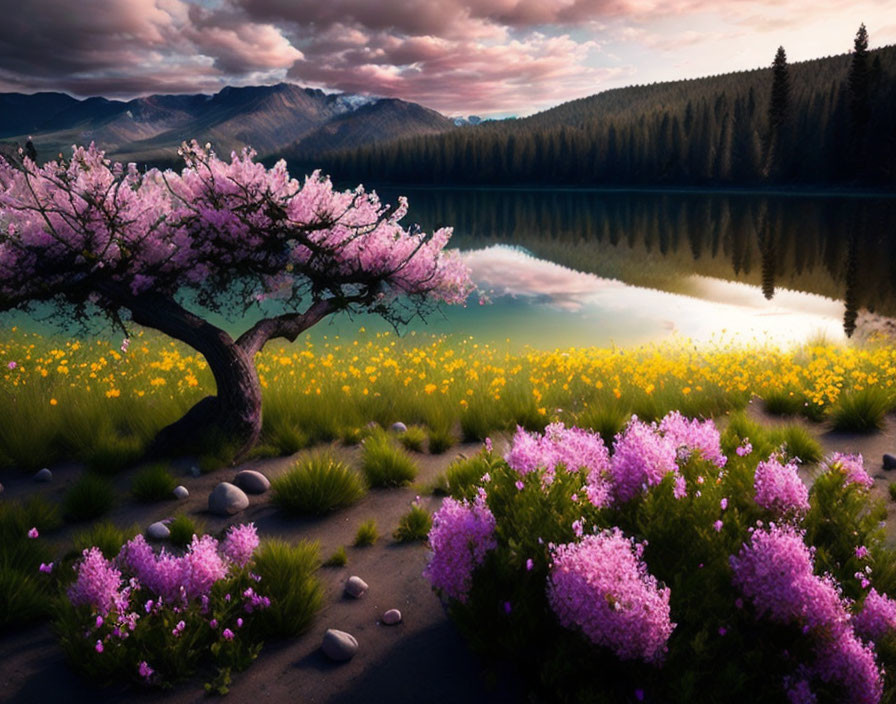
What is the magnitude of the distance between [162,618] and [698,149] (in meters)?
117

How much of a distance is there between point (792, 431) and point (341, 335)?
11.8m

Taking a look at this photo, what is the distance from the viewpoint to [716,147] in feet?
338

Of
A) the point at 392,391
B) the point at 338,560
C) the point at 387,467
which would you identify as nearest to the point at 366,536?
the point at 338,560

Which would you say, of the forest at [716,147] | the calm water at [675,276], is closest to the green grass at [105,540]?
the calm water at [675,276]

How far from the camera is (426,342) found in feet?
53.6

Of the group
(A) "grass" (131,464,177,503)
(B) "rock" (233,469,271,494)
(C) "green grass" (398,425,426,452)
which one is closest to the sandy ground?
(B) "rock" (233,469,271,494)

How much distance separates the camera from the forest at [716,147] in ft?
270

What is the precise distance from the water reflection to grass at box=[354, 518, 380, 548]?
61.8 ft

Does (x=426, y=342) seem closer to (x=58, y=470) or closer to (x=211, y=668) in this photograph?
(x=58, y=470)

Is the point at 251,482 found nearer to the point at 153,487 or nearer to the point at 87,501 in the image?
the point at 153,487

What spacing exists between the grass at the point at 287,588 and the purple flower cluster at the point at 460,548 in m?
1.33

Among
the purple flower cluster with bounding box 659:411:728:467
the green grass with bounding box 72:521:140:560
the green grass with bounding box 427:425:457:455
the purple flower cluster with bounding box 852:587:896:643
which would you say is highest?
the purple flower cluster with bounding box 659:411:728:467

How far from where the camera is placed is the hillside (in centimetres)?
8338

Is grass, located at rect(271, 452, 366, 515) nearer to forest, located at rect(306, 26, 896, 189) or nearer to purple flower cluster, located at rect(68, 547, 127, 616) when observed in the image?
purple flower cluster, located at rect(68, 547, 127, 616)
